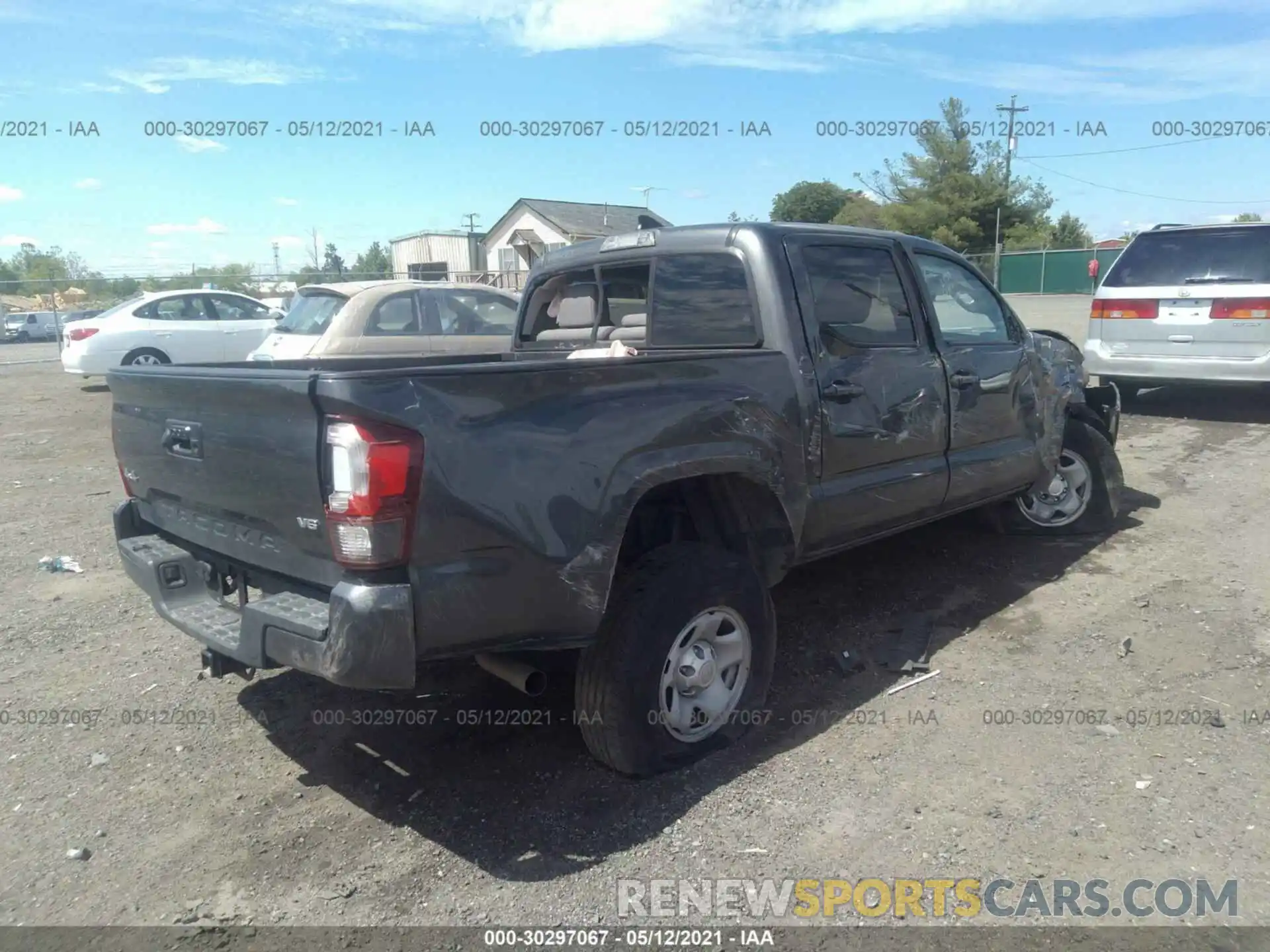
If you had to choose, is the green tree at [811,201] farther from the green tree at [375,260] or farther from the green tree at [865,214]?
the green tree at [375,260]

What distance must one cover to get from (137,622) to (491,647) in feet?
9.64

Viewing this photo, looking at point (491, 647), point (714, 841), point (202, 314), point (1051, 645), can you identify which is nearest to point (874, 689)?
point (1051, 645)

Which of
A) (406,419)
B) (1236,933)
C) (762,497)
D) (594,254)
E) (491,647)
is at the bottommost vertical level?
(1236,933)

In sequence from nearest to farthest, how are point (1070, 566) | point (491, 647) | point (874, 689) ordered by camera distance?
point (491, 647), point (874, 689), point (1070, 566)

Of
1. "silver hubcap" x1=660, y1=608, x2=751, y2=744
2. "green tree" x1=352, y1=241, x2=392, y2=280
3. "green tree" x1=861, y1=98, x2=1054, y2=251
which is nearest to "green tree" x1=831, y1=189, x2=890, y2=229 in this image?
"green tree" x1=861, y1=98, x2=1054, y2=251

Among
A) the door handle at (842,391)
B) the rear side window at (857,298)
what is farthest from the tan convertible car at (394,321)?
the door handle at (842,391)

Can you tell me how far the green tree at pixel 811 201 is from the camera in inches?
2510

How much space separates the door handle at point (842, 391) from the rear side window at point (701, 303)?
0.36m

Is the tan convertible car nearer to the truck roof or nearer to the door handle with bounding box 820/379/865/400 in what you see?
the truck roof

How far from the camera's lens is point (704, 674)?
11.1 feet

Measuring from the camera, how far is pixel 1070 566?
5422mm

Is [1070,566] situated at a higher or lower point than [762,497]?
lower

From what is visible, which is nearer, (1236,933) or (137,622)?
(1236,933)

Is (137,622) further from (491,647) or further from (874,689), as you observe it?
(874,689)
